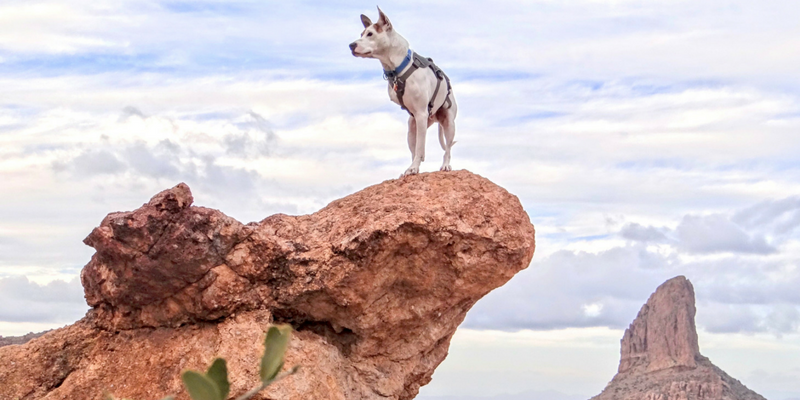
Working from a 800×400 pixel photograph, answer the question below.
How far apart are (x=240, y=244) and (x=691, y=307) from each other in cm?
12335

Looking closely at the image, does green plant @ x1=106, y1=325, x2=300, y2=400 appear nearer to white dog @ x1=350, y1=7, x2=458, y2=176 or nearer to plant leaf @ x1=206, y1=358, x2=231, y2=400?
plant leaf @ x1=206, y1=358, x2=231, y2=400

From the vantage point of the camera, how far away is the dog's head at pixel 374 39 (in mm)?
11602

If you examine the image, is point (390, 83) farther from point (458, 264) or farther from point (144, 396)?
point (144, 396)

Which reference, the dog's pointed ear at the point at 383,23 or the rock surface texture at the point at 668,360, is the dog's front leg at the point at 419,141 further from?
the rock surface texture at the point at 668,360

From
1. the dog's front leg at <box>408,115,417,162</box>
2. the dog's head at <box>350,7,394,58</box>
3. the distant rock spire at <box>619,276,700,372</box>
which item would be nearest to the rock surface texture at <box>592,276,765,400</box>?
the distant rock spire at <box>619,276,700,372</box>

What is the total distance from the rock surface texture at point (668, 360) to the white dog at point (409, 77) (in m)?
81.7

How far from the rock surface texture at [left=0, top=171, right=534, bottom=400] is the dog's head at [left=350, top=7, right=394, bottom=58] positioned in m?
1.83

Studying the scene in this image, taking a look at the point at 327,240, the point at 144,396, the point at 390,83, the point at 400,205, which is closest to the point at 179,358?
the point at 144,396

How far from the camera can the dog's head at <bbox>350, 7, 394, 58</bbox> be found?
11602 millimetres

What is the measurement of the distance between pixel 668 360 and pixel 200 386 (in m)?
115

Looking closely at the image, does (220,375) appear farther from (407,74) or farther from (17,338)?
(17,338)

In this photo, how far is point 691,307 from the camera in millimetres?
125188

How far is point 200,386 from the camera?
2.61m

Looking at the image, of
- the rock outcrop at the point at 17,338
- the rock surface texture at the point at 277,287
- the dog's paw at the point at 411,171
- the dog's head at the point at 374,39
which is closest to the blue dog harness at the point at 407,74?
the dog's head at the point at 374,39
